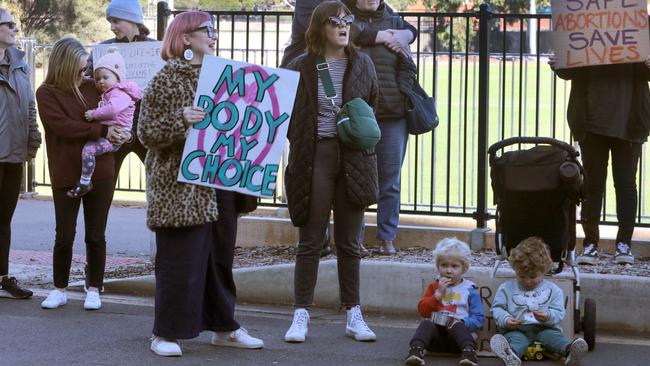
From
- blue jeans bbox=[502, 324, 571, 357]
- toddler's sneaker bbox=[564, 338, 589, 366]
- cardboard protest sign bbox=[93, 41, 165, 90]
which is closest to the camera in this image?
toddler's sneaker bbox=[564, 338, 589, 366]

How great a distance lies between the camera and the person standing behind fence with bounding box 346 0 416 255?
8.97 meters

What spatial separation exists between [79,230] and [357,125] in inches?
263

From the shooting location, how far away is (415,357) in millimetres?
6652

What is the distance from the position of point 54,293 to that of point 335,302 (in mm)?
1934

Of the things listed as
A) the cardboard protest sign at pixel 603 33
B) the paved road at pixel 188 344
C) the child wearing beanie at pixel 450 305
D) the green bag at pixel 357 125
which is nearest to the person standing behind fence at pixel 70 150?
the paved road at pixel 188 344

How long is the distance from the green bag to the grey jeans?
156 mm

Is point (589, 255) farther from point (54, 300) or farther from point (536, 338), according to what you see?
point (54, 300)

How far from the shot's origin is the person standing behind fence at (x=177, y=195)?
6.70m

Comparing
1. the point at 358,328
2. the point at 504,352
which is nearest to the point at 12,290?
the point at 358,328

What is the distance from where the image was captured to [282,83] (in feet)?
23.0

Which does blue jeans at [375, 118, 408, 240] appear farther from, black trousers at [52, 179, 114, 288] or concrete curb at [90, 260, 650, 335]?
black trousers at [52, 179, 114, 288]

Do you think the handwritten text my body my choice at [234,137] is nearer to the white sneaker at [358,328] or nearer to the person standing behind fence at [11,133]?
the white sneaker at [358,328]

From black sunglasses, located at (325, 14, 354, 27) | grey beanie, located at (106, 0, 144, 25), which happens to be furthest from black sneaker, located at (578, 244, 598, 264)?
grey beanie, located at (106, 0, 144, 25)

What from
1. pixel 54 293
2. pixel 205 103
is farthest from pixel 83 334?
pixel 205 103
